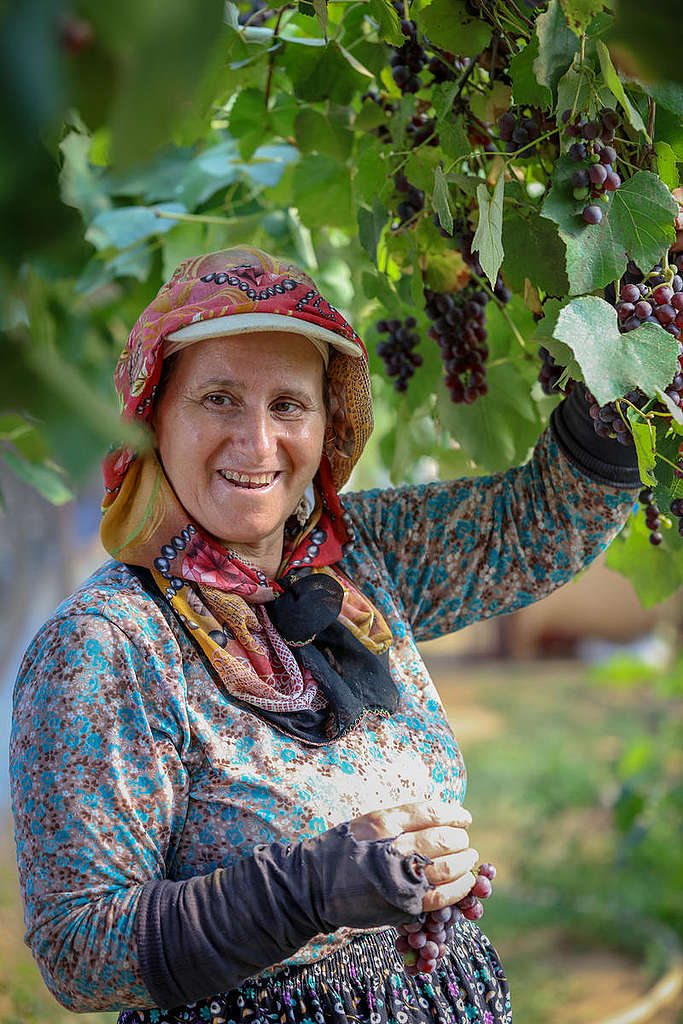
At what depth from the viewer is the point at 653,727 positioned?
23.6 ft

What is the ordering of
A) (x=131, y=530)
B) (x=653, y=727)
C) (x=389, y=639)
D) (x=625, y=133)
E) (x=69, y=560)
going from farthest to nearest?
(x=653, y=727) → (x=69, y=560) → (x=389, y=639) → (x=131, y=530) → (x=625, y=133)

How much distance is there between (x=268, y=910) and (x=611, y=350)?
2.19ft

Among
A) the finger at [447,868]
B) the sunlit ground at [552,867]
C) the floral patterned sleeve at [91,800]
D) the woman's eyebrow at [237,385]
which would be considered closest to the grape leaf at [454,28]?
the woman's eyebrow at [237,385]

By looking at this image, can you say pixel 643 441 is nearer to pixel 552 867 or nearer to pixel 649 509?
pixel 649 509

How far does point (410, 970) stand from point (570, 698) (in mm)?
7706

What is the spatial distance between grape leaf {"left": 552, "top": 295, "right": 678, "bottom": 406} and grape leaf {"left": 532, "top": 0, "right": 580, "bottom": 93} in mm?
225

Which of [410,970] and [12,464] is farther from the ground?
[12,464]

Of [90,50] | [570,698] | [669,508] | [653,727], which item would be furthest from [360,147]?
[570,698]

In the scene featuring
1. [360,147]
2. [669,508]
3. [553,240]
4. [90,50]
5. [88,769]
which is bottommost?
[88,769]

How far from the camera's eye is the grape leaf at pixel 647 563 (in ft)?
5.65

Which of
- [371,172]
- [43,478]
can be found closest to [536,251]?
[371,172]

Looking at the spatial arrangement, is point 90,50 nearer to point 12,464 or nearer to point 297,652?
point 297,652

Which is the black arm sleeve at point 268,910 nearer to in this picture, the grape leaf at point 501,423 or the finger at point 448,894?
the finger at point 448,894

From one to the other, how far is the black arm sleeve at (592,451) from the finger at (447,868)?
23.7 inches
